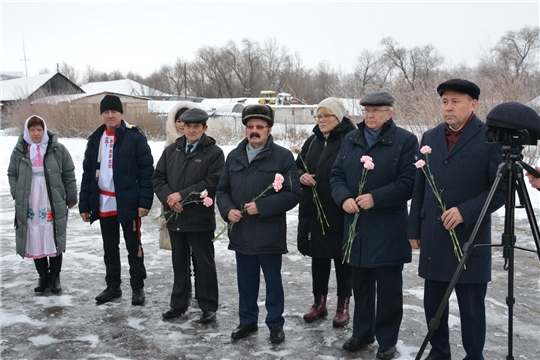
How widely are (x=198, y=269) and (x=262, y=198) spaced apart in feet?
3.42

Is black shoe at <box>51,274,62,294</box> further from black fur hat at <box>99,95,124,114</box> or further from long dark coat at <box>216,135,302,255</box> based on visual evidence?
Answer: long dark coat at <box>216,135,302,255</box>

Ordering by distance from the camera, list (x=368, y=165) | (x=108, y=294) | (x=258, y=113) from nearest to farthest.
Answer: (x=368, y=165), (x=258, y=113), (x=108, y=294)

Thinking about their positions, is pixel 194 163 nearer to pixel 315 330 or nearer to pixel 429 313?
pixel 315 330

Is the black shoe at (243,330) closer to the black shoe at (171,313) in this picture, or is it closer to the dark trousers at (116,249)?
the black shoe at (171,313)

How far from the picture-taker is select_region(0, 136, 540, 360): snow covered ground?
3.92m

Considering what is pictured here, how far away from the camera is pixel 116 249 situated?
5102 mm

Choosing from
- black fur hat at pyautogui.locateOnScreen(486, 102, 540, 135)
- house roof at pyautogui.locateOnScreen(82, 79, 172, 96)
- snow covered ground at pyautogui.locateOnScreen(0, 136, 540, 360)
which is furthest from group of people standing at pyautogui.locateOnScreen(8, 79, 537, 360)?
house roof at pyautogui.locateOnScreen(82, 79, 172, 96)

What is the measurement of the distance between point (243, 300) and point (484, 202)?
2058mm

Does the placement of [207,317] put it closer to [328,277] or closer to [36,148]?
[328,277]

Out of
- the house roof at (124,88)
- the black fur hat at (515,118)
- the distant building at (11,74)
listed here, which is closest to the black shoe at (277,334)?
the black fur hat at (515,118)

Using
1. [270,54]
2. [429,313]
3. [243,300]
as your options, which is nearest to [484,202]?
[429,313]

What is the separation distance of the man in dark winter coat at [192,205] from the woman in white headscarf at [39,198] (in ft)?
4.37

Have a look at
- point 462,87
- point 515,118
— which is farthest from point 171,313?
point 515,118

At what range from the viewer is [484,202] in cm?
329
